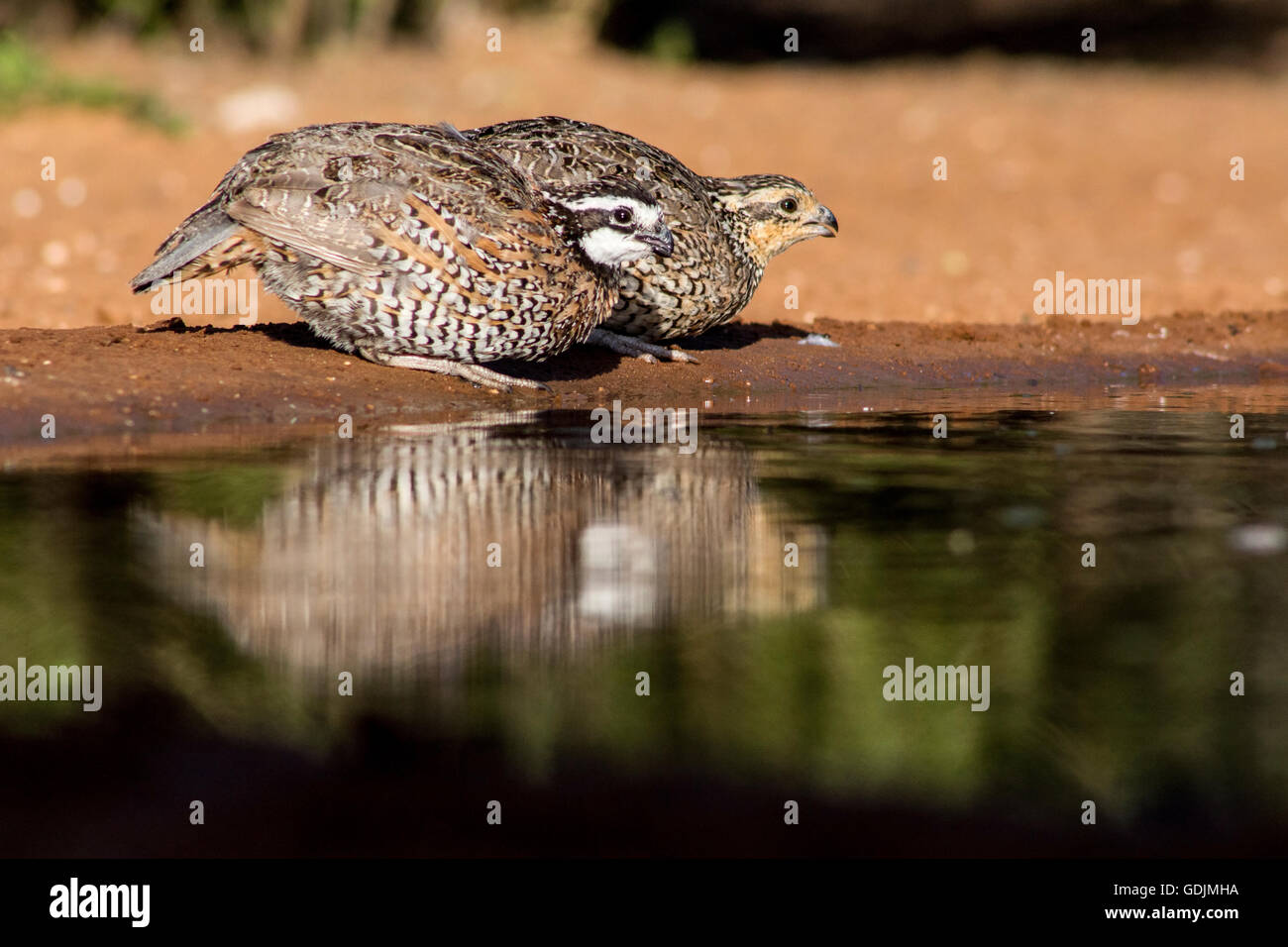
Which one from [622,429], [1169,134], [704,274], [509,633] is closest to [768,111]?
[1169,134]

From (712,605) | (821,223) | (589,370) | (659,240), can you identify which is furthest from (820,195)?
(712,605)

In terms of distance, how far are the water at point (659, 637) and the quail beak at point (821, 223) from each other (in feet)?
11.1

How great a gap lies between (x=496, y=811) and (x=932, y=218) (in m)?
15.5

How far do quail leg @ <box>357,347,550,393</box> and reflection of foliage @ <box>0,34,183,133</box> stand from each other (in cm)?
1188

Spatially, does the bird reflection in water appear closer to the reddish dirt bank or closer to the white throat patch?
the reddish dirt bank

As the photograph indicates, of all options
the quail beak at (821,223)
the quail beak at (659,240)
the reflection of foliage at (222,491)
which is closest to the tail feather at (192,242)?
the reflection of foliage at (222,491)

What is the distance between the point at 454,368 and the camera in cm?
1007

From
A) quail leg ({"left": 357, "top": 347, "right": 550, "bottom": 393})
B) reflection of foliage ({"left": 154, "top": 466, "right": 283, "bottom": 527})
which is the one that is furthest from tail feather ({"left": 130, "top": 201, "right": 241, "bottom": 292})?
reflection of foliage ({"left": 154, "top": 466, "right": 283, "bottom": 527})

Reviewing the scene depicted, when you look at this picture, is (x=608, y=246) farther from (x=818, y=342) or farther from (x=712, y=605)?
(x=712, y=605)

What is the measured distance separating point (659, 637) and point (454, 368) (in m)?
4.87

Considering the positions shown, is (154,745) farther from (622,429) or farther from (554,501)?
(622,429)

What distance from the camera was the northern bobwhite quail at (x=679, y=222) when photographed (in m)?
10.6

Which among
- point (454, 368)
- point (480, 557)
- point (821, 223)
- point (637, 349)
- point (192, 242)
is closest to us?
point (480, 557)

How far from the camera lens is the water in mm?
4289
